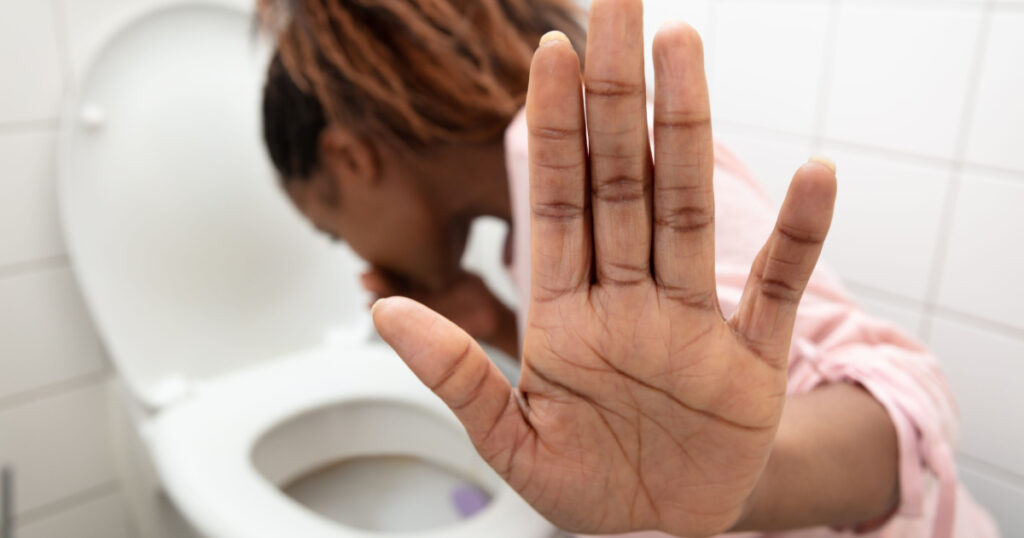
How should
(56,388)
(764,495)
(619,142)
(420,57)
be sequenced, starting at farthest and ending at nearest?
(56,388) → (420,57) → (764,495) → (619,142)

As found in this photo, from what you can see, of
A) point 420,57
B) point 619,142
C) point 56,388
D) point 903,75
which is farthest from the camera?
point 56,388

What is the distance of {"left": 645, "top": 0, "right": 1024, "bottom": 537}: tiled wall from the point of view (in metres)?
0.62

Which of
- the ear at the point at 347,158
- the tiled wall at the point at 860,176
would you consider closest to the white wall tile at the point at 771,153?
the tiled wall at the point at 860,176

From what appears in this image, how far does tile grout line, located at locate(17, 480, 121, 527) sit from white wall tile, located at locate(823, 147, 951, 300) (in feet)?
2.64

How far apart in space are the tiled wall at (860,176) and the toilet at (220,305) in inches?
1.8

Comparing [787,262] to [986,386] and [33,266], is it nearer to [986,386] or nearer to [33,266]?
[986,386]

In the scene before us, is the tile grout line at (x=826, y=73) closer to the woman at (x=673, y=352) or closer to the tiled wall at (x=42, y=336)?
the woman at (x=673, y=352)

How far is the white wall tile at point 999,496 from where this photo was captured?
0.67 m

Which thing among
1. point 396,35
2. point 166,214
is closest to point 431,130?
point 396,35

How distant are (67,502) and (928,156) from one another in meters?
0.92

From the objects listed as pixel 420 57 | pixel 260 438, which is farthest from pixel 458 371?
pixel 260 438

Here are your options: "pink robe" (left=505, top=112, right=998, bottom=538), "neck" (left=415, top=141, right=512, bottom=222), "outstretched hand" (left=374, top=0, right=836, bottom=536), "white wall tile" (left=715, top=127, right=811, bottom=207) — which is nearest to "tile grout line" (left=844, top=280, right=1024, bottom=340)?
"white wall tile" (left=715, top=127, right=811, bottom=207)

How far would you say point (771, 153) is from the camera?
77 centimetres

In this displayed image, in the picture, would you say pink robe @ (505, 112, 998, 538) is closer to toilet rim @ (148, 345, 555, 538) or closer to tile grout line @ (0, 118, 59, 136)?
toilet rim @ (148, 345, 555, 538)
